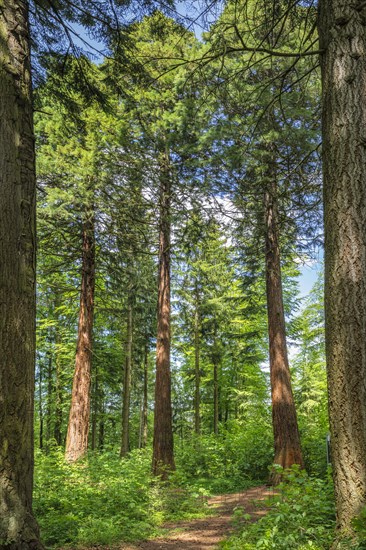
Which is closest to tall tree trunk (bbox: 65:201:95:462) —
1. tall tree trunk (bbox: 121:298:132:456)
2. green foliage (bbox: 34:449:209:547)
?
green foliage (bbox: 34:449:209:547)

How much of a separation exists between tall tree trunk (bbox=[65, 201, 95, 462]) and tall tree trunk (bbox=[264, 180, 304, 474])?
16.1 ft

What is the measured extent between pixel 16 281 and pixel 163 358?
7.85m

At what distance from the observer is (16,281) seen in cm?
323

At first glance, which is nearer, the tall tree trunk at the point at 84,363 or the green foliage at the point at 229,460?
the tall tree trunk at the point at 84,363

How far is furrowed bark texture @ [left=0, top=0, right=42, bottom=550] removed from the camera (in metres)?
2.93

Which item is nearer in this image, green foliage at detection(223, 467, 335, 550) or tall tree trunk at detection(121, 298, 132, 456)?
green foliage at detection(223, 467, 335, 550)

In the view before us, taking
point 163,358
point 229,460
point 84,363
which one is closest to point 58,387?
point 84,363

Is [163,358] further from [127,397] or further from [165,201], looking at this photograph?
[127,397]

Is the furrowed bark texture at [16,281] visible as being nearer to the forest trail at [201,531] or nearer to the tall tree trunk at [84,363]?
the forest trail at [201,531]

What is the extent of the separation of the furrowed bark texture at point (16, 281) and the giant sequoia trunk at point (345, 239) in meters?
2.51

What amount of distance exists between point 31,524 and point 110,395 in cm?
2437

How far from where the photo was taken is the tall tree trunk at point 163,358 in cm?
1005

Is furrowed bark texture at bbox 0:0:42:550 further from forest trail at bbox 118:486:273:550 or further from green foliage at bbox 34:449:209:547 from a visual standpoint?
green foliage at bbox 34:449:209:547

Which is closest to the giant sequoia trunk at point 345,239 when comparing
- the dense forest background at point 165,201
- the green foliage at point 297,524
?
the green foliage at point 297,524
